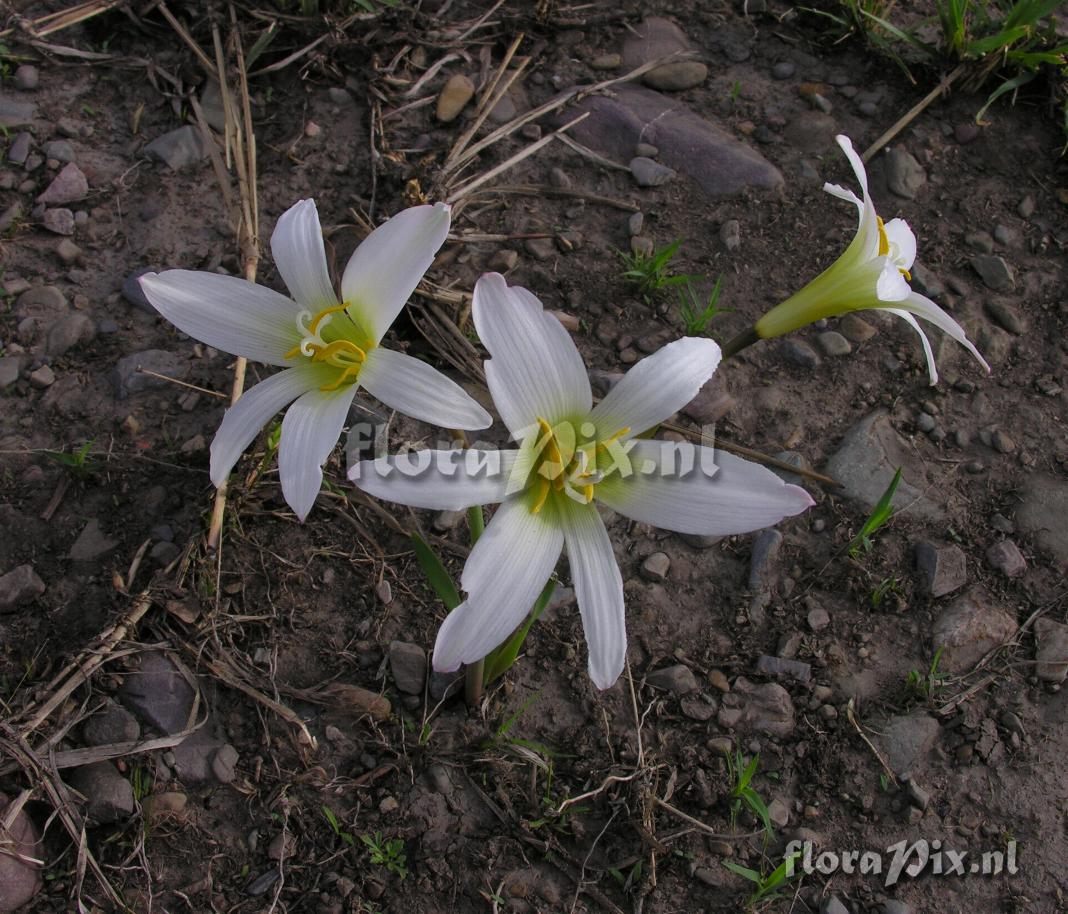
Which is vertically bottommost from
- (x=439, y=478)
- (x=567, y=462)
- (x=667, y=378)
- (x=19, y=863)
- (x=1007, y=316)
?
(x=19, y=863)

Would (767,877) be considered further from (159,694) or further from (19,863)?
(19,863)

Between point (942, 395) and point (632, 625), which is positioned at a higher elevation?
point (942, 395)

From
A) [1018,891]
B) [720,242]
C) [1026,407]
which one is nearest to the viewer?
[1018,891]

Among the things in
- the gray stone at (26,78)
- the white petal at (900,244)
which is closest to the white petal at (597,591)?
the white petal at (900,244)

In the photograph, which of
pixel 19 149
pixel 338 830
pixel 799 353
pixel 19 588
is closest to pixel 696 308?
pixel 799 353

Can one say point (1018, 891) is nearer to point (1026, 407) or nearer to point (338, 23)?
point (1026, 407)

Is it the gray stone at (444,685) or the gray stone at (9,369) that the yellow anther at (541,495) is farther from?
the gray stone at (9,369)

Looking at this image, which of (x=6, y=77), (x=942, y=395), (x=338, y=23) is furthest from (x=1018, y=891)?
(x=6, y=77)
